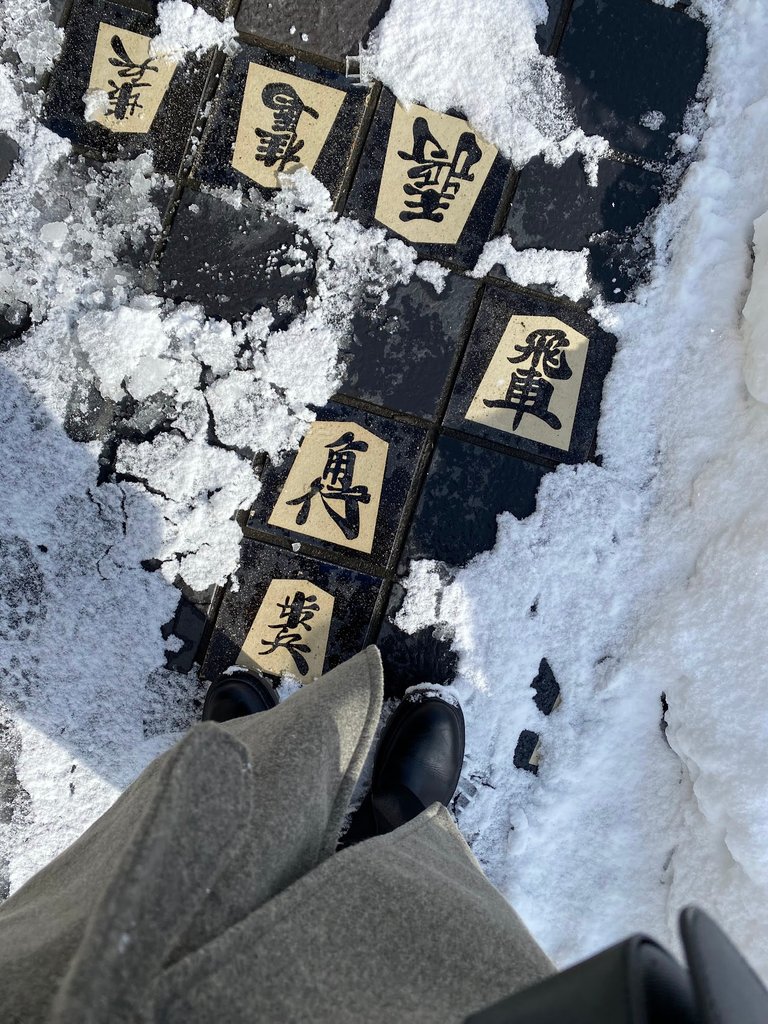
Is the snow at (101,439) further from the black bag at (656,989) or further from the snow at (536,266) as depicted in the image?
the black bag at (656,989)

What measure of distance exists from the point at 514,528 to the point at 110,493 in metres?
0.80

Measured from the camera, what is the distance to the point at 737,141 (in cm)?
144

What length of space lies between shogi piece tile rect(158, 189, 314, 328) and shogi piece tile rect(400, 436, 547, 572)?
438 mm

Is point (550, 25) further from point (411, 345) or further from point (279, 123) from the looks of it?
point (411, 345)

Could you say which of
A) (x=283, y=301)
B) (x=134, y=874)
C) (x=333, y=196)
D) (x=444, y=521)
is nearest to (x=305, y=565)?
(x=444, y=521)

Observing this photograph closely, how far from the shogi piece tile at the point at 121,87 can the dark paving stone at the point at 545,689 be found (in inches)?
49.5

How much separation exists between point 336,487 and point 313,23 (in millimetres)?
932

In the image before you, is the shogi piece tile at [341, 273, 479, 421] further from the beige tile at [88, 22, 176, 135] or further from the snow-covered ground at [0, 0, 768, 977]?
the beige tile at [88, 22, 176, 135]

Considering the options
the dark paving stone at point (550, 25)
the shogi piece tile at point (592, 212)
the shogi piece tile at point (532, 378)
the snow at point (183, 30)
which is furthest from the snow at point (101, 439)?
the dark paving stone at point (550, 25)

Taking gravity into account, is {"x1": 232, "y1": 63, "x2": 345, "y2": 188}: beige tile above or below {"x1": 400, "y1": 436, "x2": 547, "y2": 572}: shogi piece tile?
above

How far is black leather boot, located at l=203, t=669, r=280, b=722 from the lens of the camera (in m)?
1.32

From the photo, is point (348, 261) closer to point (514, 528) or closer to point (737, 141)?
point (514, 528)

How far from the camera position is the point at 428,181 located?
1422mm

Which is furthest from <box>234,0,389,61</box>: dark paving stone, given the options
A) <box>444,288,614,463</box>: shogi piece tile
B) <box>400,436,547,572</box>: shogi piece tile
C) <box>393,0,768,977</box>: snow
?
<box>400,436,547,572</box>: shogi piece tile
